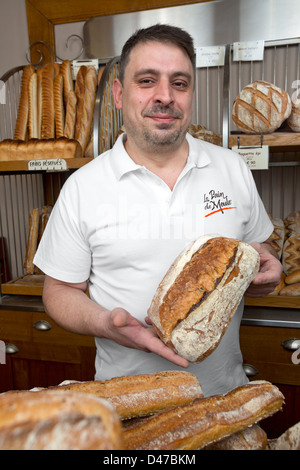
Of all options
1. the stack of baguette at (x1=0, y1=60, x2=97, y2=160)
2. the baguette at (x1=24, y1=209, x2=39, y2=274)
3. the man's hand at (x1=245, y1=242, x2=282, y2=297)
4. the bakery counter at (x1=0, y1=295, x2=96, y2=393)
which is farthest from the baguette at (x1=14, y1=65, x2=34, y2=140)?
the man's hand at (x1=245, y1=242, x2=282, y2=297)

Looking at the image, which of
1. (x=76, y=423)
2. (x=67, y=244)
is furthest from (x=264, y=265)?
(x=76, y=423)

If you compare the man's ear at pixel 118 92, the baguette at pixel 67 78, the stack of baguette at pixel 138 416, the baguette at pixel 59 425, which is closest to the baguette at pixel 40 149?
the baguette at pixel 67 78

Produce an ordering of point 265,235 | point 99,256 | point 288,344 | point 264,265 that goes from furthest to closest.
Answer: point 288,344, point 265,235, point 99,256, point 264,265

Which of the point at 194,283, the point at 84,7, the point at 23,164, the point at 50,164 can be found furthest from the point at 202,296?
the point at 84,7

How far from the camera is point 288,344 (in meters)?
1.84

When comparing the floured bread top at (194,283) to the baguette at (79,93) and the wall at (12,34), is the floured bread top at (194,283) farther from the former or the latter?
the wall at (12,34)

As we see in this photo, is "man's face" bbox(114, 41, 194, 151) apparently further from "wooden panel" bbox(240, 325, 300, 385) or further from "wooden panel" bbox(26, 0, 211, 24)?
"wooden panel" bbox(26, 0, 211, 24)

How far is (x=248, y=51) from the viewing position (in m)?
2.17

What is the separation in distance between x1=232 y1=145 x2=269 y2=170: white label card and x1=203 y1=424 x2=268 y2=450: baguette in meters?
1.20

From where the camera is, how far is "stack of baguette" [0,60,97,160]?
7.14 ft

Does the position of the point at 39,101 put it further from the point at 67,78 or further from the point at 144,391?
the point at 144,391

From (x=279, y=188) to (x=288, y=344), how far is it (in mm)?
985

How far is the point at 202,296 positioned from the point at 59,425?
0.55m
